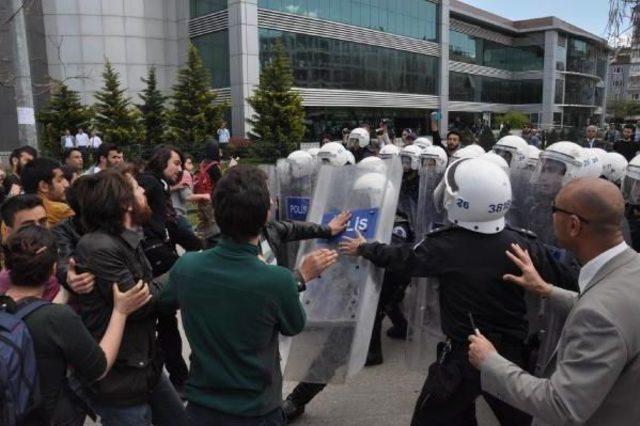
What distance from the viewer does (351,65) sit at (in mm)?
35594

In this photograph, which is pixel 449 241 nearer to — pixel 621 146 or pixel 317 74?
pixel 621 146

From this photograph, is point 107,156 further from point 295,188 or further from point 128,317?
point 128,317

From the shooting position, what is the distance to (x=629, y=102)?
259 feet

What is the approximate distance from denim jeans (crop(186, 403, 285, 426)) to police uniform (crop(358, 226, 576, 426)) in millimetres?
856

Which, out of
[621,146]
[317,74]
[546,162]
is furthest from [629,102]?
[546,162]

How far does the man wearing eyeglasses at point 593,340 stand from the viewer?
57.6 inches

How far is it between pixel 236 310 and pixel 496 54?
58.2 m

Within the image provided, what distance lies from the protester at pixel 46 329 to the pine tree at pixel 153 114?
25.0 metres

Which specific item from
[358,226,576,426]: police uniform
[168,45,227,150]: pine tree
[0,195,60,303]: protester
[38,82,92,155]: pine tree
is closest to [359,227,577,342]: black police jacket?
[358,226,576,426]: police uniform

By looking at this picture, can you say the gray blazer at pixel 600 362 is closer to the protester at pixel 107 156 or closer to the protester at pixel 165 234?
the protester at pixel 165 234

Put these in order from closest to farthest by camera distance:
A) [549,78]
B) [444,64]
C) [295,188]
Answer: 1. [295,188]
2. [444,64]
3. [549,78]

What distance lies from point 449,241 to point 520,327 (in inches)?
21.6

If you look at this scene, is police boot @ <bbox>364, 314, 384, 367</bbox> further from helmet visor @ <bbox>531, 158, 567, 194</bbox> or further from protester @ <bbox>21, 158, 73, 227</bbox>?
protester @ <bbox>21, 158, 73, 227</bbox>

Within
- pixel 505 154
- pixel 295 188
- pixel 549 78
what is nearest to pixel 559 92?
pixel 549 78
